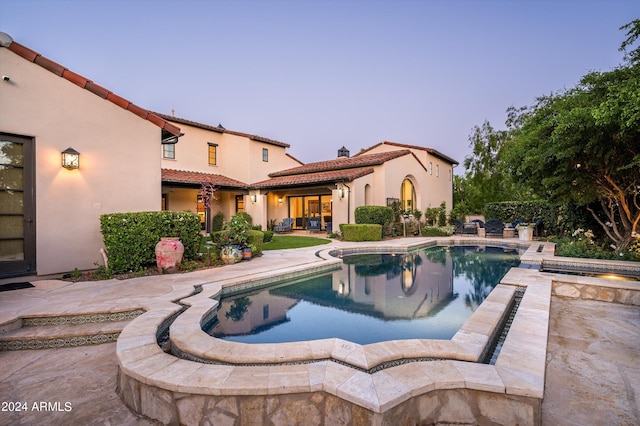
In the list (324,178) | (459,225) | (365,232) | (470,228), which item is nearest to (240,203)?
(324,178)

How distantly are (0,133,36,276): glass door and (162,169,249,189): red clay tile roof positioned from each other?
A: 7657 millimetres

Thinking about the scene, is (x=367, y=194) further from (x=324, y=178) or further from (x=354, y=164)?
(x=324, y=178)

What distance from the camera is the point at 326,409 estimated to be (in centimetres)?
212

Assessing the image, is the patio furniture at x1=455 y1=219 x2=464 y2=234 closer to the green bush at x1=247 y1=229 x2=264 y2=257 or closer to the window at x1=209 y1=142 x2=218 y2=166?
the green bush at x1=247 y1=229 x2=264 y2=257

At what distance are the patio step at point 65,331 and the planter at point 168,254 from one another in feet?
8.31

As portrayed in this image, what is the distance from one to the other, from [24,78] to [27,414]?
6.81 meters

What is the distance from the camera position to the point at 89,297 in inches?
184

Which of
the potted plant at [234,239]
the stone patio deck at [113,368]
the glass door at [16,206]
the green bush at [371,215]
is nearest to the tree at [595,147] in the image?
the stone patio deck at [113,368]

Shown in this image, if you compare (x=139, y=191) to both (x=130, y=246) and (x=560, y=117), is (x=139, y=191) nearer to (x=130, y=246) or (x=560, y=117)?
(x=130, y=246)

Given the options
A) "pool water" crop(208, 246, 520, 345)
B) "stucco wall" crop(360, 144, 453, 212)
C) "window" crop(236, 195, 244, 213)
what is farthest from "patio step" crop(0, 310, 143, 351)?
"stucco wall" crop(360, 144, 453, 212)

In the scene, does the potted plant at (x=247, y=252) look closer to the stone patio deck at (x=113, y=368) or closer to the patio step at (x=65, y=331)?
the stone patio deck at (x=113, y=368)

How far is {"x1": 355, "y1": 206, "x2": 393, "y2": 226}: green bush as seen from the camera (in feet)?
48.2

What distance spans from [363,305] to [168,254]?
4.41m

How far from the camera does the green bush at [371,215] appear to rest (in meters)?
14.7
